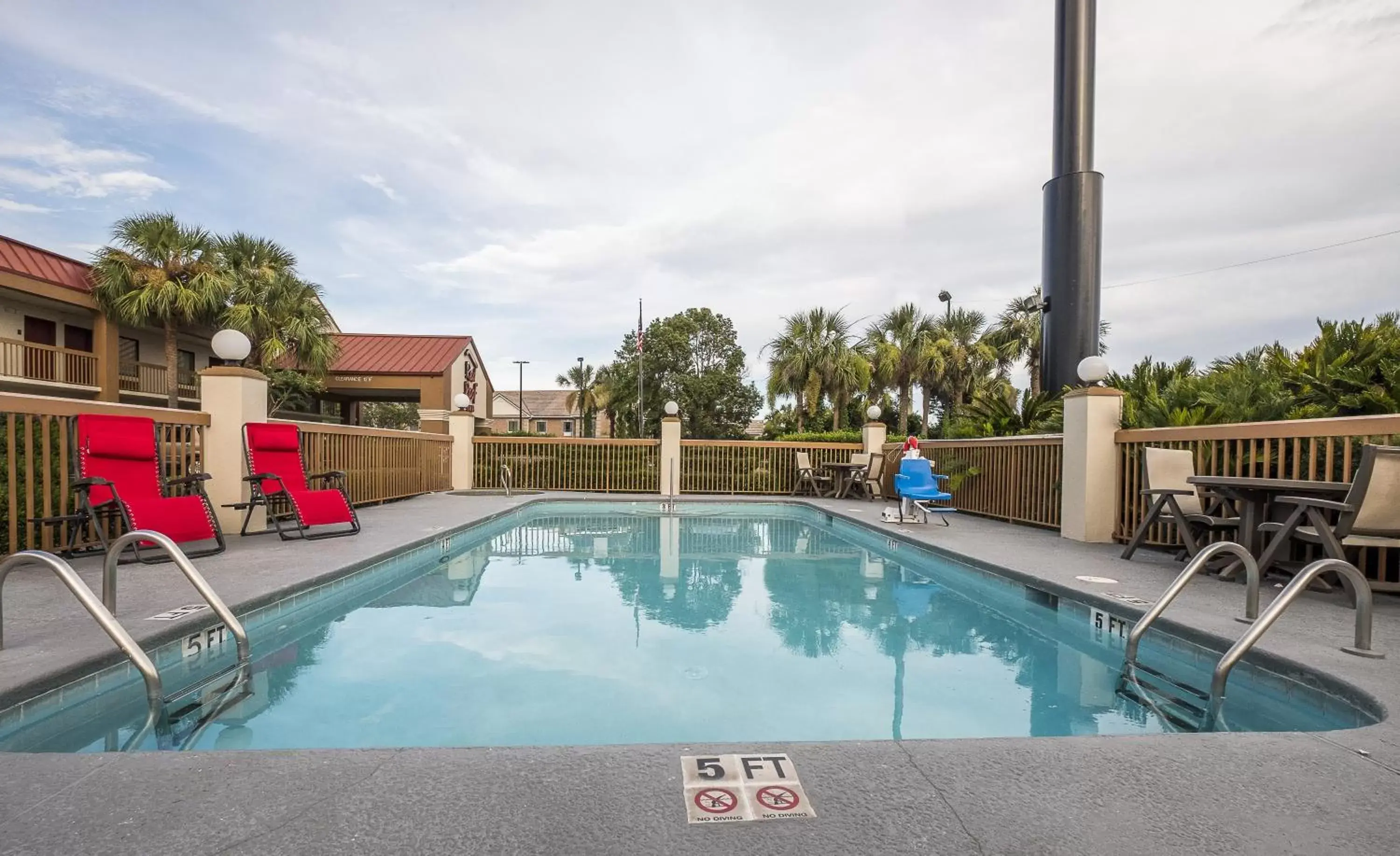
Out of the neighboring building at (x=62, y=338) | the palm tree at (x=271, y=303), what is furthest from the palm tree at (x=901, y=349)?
the neighboring building at (x=62, y=338)

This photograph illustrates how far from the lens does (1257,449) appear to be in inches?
214

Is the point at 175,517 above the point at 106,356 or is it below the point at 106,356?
below

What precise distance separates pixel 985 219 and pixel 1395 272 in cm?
871

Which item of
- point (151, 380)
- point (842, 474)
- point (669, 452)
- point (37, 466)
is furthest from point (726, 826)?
point (151, 380)

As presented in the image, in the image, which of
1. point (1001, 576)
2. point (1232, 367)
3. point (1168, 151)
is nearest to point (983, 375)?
point (1168, 151)

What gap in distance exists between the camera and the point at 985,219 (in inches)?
633

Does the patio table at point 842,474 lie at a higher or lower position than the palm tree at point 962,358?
lower

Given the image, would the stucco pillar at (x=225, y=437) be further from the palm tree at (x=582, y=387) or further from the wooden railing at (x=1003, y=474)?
the palm tree at (x=582, y=387)

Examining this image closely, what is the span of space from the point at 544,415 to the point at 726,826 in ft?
163

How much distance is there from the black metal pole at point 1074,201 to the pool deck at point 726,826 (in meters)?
8.51

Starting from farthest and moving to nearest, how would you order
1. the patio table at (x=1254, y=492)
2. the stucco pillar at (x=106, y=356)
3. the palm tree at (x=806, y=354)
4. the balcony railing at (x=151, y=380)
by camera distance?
the palm tree at (x=806, y=354), the balcony railing at (x=151, y=380), the stucco pillar at (x=106, y=356), the patio table at (x=1254, y=492)

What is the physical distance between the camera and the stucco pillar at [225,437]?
6.13 metres

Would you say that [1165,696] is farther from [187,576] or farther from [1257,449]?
[187,576]

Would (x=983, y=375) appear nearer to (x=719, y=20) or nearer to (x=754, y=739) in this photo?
(x=719, y=20)
